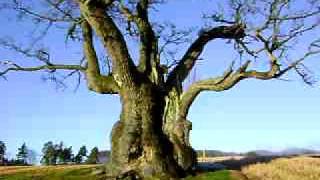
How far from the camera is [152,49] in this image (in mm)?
29047

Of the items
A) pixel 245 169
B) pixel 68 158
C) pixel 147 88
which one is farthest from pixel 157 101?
pixel 68 158

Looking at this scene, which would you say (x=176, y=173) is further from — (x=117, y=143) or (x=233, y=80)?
(x=233, y=80)

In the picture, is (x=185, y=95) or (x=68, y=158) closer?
(x=185, y=95)

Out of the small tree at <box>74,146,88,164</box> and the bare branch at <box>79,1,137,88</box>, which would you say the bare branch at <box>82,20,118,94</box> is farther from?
the small tree at <box>74,146,88,164</box>

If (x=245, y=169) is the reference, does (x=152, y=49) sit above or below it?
above

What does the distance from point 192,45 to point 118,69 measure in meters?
4.94

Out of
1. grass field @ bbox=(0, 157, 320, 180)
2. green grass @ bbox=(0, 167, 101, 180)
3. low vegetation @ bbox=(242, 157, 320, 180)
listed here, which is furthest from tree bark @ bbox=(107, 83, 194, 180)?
low vegetation @ bbox=(242, 157, 320, 180)

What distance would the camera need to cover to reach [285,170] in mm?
27672

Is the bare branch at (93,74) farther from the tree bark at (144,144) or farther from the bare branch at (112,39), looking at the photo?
the bare branch at (112,39)

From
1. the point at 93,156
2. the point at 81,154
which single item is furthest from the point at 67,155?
the point at 93,156

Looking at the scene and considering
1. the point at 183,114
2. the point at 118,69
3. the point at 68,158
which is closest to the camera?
the point at 118,69

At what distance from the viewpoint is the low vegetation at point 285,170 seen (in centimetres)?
2570

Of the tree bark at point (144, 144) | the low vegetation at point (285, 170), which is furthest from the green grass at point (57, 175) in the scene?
the low vegetation at point (285, 170)

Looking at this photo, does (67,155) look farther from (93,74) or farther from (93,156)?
(93,74)
